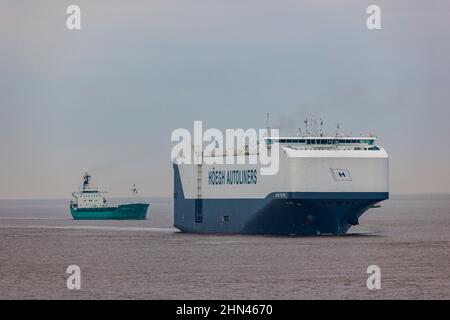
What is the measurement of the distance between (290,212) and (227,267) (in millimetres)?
17024

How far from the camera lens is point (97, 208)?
135375 mm

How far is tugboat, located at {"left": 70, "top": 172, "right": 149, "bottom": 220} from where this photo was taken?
440 ft

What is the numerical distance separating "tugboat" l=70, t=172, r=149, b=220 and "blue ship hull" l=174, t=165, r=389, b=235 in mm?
51638

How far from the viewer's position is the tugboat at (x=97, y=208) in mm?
134000

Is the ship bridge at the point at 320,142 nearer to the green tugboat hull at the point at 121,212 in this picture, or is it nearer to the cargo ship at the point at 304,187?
the cargo ship at the point at 304,187

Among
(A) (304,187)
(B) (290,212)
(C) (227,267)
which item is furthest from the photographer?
(B) (290,212)

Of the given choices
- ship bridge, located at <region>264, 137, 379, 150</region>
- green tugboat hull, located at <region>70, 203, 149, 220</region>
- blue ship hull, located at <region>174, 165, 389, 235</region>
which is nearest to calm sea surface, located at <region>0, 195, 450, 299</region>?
blue ship hull, located at <region>174, 165, 389, 235</region>

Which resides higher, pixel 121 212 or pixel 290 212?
pixel 290 212

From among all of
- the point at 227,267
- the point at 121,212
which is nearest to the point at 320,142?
the point at 227,267

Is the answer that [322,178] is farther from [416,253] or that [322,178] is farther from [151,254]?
[151,254]

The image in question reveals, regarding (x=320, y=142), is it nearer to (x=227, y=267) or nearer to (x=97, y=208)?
(x=227, y=267)

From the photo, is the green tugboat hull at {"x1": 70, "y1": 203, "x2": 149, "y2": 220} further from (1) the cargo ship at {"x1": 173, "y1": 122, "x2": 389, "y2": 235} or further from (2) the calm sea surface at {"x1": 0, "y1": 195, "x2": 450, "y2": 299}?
(1) the cargo ship at {"x1": 173, "y1": 122, "x2": 389, "y2": 235}

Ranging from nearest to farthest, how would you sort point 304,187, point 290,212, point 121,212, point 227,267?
point 227,267 → point 304,187 → point 290,212 → point 121,212

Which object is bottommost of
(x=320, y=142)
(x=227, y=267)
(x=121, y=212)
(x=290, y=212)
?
(x=121, y=212)
